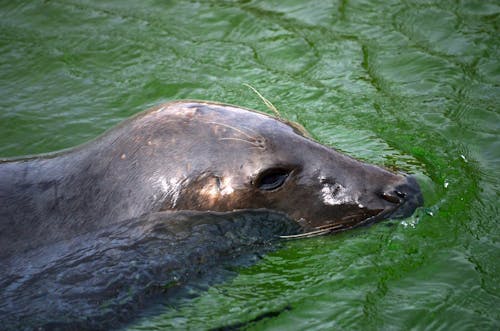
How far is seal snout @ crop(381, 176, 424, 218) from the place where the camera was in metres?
4.86

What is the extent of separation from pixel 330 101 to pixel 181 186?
9.57 feet

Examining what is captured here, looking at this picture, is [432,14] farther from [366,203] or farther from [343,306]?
[343,306]

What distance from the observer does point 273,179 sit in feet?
15.5

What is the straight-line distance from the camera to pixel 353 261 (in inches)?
188

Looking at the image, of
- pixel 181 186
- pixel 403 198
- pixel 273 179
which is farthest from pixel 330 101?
pixel 181 186

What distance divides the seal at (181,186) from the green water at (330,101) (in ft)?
0.81

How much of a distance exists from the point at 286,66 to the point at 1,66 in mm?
3042

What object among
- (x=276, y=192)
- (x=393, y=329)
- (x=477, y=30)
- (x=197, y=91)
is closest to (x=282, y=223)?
(x=276, y=192)

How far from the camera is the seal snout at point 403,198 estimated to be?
486 centimetres

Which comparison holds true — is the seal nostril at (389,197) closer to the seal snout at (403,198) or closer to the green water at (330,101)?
the seal snout at (403,198)

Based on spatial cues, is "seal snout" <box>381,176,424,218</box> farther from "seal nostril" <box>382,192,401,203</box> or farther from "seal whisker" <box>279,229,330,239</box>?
"seal whisker" <box>279,229,330,239</box>

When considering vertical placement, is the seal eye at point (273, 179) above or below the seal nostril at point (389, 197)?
above

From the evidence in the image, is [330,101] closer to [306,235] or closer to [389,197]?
[389,197]

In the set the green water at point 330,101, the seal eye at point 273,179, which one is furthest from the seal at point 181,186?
the green water at point 330,101
